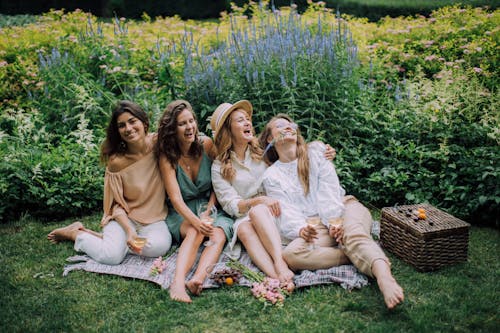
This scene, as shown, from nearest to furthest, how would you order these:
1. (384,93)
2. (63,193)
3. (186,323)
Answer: (186,323), (63,193), (384,93)

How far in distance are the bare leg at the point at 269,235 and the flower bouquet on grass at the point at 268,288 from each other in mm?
102

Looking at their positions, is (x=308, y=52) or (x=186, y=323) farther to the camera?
(x=308, y=52)

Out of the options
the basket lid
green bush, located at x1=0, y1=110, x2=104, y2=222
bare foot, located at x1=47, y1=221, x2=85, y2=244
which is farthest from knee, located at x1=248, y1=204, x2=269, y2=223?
green bush, located at x1=0, y1=110, x2=104, y2=222

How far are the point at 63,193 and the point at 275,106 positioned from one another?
2.16 meters

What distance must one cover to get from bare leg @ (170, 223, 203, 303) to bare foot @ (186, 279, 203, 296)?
0.05 metres

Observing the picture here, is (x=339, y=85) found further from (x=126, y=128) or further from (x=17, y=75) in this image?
(x=17, y=75)

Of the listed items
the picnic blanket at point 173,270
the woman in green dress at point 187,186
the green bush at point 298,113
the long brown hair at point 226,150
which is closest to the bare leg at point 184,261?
the woman in green dress at point 187,186

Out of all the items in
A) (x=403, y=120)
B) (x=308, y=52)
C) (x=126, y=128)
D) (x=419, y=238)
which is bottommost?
(x=419, y=238)

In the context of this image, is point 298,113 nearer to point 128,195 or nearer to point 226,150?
point 226,150

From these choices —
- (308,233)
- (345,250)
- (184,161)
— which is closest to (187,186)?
(184,161)

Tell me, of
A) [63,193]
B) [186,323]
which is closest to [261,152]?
[186,323]

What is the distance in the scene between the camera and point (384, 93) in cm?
519

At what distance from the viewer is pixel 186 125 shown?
144 inches

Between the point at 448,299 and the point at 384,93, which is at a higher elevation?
the point at 384,93
